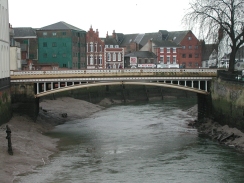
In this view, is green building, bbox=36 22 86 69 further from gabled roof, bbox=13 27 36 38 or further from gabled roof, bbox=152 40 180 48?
gabled roof, bbox=152 40 180 48

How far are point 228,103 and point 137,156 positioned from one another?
13.7m

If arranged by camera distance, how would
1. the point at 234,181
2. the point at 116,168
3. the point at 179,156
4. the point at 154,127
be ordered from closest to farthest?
the point at 234,181
the point at 116,168
the point at 179,156
the point at 154,127

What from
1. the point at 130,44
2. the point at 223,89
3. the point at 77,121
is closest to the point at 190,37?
the point at 130,44

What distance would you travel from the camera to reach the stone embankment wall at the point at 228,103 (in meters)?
43.0

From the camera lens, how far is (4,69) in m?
47.7

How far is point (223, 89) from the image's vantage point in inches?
1897

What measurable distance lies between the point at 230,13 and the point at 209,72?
6.71 metres

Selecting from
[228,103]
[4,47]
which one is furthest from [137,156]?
[4,47]

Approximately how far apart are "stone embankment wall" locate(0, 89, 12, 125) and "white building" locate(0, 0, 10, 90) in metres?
0.73

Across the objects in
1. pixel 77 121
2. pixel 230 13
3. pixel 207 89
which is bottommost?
pixel 77 121

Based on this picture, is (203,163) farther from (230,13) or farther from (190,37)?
(190,37)

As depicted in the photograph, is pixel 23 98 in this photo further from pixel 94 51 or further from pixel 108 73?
pixel 94 51

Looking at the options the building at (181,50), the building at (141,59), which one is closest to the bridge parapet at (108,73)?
the building at (141,59)

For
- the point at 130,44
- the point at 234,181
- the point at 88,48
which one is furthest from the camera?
the point at 130,44
